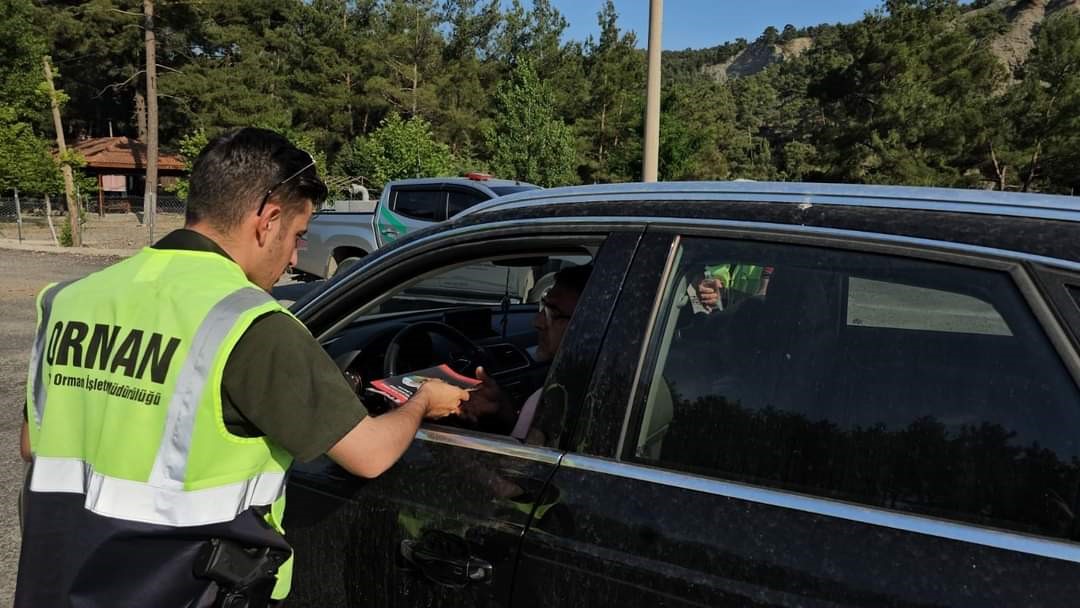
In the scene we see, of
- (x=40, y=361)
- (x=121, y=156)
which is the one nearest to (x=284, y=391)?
(x=40, y=361)

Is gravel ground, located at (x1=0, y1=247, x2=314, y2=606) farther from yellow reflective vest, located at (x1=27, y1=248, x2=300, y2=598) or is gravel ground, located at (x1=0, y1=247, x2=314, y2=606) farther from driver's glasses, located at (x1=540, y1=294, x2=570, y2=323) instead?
driver's glasses, located at (x1=540, y1=294, x2=570, y2=323)

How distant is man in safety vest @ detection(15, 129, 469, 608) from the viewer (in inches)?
52.1

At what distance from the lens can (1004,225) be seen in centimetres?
125

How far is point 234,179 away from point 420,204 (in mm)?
9926

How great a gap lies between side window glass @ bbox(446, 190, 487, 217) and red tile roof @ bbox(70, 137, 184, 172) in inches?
1419

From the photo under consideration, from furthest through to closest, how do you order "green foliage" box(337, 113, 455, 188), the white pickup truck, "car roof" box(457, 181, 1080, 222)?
"green foliage" box(337, 113, 455, 188) < the white pickup truck < "car roof" box(457, 181, 1080, 222)

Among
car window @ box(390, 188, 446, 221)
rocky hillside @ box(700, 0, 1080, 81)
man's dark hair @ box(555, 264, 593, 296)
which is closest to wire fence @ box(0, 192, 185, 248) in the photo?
car window @ box(390, 188, 446, 221)

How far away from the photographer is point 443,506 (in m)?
1.59

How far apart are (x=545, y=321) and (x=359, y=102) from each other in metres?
39.3

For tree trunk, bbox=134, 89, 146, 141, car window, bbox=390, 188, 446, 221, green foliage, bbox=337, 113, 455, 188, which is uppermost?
tree trunk, bbox=134, 89, 146, 141

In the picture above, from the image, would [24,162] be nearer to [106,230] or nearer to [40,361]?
[106,230]

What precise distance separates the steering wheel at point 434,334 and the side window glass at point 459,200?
778 centimetres

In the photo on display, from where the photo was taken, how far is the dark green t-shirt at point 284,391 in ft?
4.42

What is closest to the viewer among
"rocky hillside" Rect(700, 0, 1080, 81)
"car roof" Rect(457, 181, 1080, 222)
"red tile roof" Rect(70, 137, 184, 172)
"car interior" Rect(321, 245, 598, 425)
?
"car roof" Rect(457, 181, 1080, 222)
